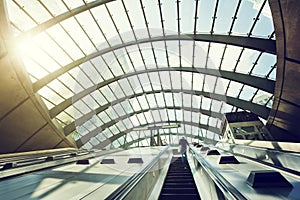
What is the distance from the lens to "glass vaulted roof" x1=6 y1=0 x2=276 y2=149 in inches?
557

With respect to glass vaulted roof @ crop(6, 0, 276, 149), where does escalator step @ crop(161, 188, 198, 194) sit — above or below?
below

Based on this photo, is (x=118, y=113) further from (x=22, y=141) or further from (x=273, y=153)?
(x=273, y=153)

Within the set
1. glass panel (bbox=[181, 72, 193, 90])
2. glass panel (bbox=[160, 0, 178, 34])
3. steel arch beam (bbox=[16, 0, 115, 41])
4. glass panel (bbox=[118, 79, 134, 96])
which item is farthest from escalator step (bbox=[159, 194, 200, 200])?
glass panel (bbox=[118, 79, 134, 96])

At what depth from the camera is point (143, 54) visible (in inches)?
860

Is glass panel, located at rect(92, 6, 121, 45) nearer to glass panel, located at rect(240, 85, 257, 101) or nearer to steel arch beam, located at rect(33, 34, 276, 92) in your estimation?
steel arch beam, located at rect(33, 34, 276, 92)

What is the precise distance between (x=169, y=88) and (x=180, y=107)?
504 centimetres

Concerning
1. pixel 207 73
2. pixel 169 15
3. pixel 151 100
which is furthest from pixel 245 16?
pixel 151 100

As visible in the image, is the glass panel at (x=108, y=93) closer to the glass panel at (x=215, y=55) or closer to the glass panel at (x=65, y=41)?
the glass panel at (x=65, y=41)

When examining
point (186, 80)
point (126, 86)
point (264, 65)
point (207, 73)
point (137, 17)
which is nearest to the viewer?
point (264, 65)

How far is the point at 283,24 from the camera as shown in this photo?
9.96 m

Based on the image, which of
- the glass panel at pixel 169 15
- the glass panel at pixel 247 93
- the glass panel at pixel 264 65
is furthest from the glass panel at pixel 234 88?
the glass panel at pixel 169 15

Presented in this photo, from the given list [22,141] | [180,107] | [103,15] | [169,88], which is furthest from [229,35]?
[22,141]

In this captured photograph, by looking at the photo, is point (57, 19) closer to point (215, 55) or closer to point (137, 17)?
point (137, 17)

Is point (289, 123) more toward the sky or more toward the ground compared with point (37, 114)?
more toward the ground
